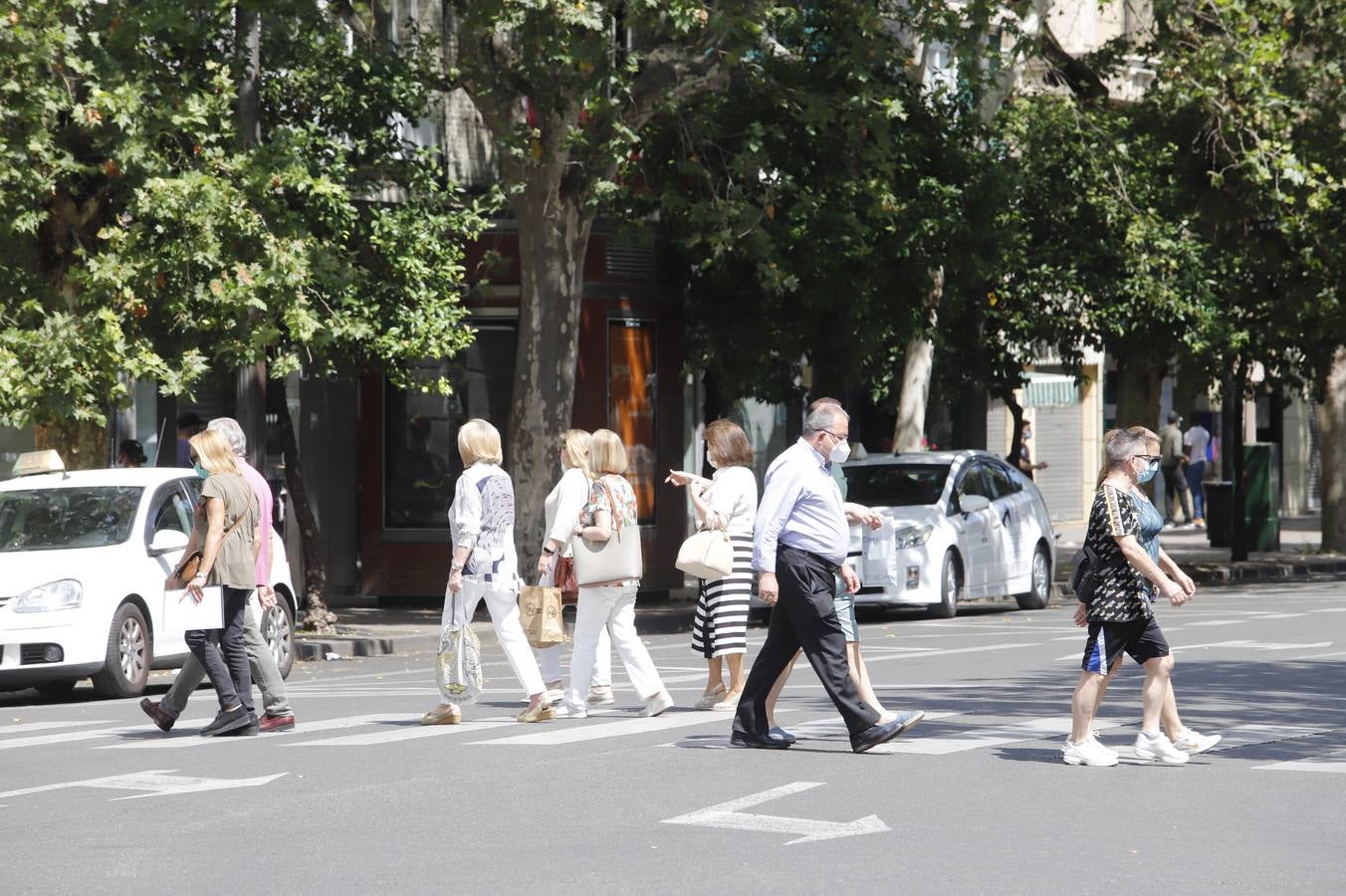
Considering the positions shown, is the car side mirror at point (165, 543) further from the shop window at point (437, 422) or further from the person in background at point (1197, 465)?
the person in background at point (1197, 465)

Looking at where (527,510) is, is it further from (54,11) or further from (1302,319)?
(1302,319)

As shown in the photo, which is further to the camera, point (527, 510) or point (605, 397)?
point (605, 397)

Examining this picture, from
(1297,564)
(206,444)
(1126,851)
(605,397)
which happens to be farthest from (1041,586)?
(1126,851)

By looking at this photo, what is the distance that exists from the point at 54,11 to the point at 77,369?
9.33 ft

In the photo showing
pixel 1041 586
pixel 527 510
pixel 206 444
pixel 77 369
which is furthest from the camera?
pixel 1041 586

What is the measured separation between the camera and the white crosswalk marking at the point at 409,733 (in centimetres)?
1148

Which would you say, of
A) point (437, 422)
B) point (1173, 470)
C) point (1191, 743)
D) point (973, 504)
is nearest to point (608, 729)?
point (1191, 743)

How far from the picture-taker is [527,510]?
2073 cm

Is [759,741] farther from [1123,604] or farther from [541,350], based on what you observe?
[541,350]

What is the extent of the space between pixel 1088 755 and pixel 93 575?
7.47 metres

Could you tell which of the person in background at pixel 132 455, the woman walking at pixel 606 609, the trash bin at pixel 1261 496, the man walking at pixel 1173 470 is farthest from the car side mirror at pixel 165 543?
the man walking at pixel 1173 470

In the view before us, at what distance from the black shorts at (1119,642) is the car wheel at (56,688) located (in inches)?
325

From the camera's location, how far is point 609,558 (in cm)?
1247

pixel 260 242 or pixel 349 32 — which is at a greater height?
pixel 349 32
